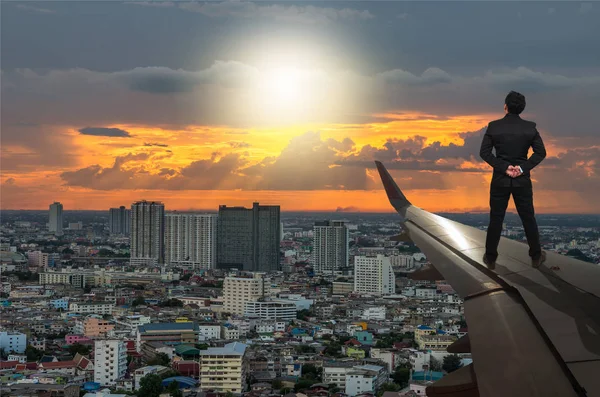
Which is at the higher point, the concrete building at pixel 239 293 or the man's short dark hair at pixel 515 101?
the man's short dark hair at pixel 515 101

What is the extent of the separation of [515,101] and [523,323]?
0.62 meters

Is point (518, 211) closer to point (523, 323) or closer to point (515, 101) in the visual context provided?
point (515, 101)

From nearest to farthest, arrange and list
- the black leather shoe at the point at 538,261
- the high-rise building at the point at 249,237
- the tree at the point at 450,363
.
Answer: the black leather shoe at the point at 538,261 → the tree at the point at 450,363 → the high-rise building at the point at 249,237

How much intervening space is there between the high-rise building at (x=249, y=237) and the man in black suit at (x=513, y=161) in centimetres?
4521

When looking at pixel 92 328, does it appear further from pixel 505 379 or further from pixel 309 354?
pixel 505 379

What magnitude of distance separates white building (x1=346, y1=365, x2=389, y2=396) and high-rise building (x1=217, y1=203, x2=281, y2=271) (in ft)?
99.2

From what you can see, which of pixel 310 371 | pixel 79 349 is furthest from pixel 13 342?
pixel 310 371

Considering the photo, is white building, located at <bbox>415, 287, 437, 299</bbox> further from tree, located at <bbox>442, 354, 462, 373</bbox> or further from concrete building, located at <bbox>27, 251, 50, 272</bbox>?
concrete building, located at <bbox>27, 251, 50, 272</bbox>

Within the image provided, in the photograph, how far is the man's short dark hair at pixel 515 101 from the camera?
5.26 ft

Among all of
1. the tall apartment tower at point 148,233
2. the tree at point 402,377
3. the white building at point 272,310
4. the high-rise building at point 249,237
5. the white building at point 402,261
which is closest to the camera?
the tree at point 402,377

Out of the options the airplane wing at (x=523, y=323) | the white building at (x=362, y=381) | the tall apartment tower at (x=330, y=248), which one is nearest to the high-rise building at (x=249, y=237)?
the tall apartment tower at (x=330, y=248)

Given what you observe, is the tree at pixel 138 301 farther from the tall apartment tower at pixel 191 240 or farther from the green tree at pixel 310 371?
the tall apartment tower at pixel 191 240

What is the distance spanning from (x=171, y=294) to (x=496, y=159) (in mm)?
33568

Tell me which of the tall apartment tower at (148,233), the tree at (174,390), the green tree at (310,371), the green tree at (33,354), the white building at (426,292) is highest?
the tall apartment tower at (148,233)
